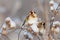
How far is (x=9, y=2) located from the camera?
14.1ft

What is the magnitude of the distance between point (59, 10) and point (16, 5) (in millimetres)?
2879

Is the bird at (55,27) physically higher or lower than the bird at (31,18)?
lower

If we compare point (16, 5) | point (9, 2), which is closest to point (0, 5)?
point (9, 2)

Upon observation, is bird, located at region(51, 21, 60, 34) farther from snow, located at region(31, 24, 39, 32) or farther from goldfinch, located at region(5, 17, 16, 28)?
goldfinch, located at region(5, 17, 16, 28)

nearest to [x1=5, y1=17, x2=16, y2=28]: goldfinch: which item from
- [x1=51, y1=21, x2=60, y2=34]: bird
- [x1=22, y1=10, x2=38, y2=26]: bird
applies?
[x1=22, y1=10, x2=38, y2=26]: bird

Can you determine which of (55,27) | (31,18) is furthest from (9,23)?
(55,27)

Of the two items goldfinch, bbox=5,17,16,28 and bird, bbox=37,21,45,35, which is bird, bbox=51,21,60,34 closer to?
bird, bbox=37,21,45,35

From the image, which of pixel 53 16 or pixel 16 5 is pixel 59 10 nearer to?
pixel 53 16

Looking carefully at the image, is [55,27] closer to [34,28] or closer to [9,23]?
[34,28]

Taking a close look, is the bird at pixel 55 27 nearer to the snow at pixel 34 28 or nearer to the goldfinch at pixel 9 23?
the snow at pixel 34 28

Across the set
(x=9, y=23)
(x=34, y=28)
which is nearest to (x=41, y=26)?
(x=34, y=28)

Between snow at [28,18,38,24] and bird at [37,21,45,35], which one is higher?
snow at [28,18,38,24]

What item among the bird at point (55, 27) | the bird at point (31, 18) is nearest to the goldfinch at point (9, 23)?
the bird at point (31, 18)

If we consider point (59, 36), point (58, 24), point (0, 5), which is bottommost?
point (0, 5)
